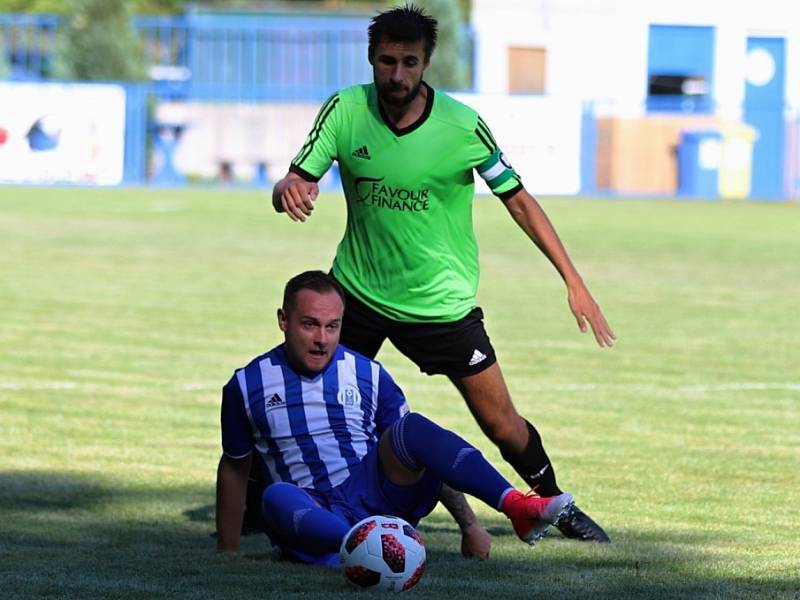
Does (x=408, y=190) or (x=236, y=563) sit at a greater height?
(x=408, y=190)

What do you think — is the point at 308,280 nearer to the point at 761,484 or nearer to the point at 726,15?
the point at 761,484

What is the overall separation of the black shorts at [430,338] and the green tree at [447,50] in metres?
36.5

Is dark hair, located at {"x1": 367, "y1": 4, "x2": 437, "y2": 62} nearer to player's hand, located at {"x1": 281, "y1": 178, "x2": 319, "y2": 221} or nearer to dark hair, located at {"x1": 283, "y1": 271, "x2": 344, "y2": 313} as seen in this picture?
player's hand, located at {"x1": 281, "y1": 178, "x2": 319, "y2": 221}

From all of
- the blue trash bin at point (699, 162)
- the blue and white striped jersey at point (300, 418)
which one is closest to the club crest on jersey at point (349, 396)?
the blue and white striped jersey at point (300, 418)

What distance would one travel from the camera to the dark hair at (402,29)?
6.15 meters

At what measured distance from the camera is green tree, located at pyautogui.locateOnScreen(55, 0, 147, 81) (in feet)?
137

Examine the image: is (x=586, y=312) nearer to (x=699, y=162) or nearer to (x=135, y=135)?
(x=135, y=135)

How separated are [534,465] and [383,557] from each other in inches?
55.4

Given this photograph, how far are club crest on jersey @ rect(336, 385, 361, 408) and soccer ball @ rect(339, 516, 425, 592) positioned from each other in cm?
65

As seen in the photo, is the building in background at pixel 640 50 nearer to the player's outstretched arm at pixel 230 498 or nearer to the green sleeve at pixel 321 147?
the green sleeve at pixel 321 147

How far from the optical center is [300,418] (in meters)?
6.22

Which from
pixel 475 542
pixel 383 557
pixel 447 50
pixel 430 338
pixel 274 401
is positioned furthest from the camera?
pixel 447 50

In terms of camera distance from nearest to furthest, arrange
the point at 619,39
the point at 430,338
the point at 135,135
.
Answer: the point at 430,338 → the point at 135,135 → the point at 619,39

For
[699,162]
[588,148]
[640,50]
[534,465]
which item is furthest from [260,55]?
[534,465]
